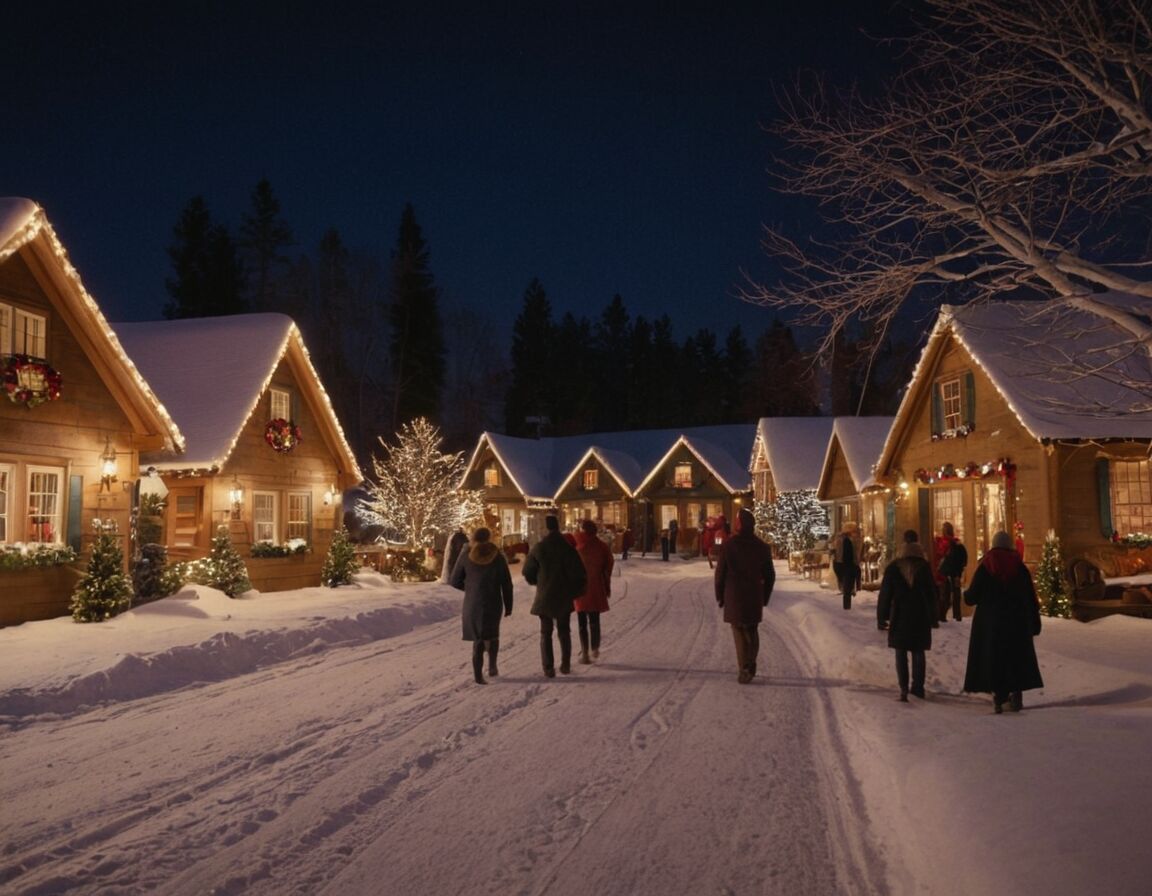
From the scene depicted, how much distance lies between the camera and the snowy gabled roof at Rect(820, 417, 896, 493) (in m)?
32.5

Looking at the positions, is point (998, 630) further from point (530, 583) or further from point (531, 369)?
point (531, 369)

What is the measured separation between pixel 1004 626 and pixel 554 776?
4.82 meters

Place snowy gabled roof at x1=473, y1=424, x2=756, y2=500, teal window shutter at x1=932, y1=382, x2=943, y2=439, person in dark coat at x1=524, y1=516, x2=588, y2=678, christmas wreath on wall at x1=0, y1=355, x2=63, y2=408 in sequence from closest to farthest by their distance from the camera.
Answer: person in dark coat at x1=524, y1=516, x2=588, y2=678
christmas wreath on wall at x1=0, y1=355, x2=63, y2=408
teal window shutter at x1=932, y1=382, x2=943, y2=439
snowy gabled roof at x1=473, y1=424, x2=756, y2=500

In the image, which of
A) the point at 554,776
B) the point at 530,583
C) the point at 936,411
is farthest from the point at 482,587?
the point at 936,411

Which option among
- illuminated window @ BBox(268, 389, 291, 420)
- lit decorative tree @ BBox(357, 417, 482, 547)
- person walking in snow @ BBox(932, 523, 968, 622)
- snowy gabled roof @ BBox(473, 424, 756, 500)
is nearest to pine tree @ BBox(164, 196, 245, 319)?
snowy gabled roof @ BBox(473, 424, 756, 500)

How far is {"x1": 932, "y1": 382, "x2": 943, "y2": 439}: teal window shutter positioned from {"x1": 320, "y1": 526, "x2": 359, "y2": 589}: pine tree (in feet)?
49.7

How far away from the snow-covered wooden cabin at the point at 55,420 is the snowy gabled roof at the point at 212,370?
3507mm

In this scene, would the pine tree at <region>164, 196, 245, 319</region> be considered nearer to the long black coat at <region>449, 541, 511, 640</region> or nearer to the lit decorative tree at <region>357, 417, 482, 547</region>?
the lit decorative tree at <region>357, 417, 482, 547</region>

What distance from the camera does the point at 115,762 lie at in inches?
273

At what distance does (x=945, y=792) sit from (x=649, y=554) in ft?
146

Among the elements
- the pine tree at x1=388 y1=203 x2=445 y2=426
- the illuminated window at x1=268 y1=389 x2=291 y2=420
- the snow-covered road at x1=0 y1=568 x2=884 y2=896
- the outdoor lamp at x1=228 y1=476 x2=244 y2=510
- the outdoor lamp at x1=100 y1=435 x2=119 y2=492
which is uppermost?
the pine tree at x1=388 y1=203 x2=445 y2=426

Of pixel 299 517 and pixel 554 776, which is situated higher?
pixel 299 517

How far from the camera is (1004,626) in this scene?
8.86 metres

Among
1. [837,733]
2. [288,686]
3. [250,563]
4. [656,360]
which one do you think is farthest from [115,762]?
[656,360]
